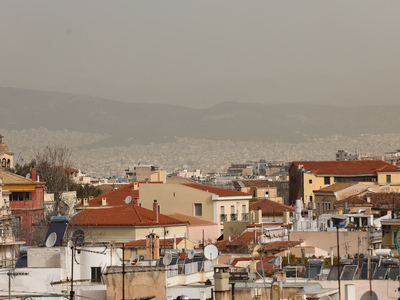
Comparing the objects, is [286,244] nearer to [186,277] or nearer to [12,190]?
[186,277]

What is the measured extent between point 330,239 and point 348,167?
52357mm

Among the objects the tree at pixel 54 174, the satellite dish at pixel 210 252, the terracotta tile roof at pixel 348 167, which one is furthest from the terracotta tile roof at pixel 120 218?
the terracotta tile roof at pixel 348 167

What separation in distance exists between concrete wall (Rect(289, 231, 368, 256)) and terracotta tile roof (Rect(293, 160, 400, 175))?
48.2m

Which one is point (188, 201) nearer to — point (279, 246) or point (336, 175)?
point (279, 246)

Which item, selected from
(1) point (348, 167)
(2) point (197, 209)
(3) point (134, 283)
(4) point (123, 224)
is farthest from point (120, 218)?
(1) point (348, 167)

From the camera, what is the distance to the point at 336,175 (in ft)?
286

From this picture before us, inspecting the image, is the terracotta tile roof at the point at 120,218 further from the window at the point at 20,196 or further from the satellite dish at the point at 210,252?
the satellite dish at the point at 210,252

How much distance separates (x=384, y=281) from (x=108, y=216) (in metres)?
25.0

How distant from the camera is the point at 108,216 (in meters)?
44.8

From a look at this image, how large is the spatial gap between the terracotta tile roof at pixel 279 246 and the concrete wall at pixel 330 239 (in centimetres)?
107

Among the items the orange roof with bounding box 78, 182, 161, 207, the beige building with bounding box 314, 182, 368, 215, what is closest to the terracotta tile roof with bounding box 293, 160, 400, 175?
the beige building with bounding box 314, 182, 368, 215

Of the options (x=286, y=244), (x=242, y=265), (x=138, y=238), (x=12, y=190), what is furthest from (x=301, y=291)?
(x=12, y=190)

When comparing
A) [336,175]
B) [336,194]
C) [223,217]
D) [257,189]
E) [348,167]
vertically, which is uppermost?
[348,167]

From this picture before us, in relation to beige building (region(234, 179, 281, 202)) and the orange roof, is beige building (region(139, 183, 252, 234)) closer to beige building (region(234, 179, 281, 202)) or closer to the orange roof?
the orange roof
